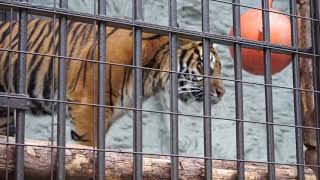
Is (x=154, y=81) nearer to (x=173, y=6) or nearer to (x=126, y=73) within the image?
(x=126, y=73)

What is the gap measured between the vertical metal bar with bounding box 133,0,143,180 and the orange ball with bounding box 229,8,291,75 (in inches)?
23.0

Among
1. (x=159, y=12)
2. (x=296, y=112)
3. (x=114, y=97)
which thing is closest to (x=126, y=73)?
(x=114, y=97)

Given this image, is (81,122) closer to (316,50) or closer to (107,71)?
(107,71)

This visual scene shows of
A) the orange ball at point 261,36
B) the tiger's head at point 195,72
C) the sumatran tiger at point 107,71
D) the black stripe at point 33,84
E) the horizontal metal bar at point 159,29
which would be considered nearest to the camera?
the horizontal metal bar at point 159,29

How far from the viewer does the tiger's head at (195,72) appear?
14.0 ft

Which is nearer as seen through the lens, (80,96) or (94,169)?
(94,169)

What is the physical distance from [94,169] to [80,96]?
1.52 meters

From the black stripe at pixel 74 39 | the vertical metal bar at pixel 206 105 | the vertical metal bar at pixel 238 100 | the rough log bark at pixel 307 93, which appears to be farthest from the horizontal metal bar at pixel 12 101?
the black stripe at pixel 74 39

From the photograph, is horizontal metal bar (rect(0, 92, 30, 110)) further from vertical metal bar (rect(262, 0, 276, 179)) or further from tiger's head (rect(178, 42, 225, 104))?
tiger's head (rect(178, 42, 225, 104))

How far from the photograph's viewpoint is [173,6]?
3188 mm

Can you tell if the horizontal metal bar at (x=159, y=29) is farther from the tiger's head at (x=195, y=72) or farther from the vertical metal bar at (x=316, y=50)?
the tiger's head at (x=195, y=72)

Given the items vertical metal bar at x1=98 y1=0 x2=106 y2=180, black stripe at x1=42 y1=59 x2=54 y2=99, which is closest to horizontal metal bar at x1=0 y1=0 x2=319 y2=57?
vertical metal bar at x1=98 y1=0 x2=106 y2=180

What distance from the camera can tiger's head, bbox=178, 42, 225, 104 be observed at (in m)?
4.28

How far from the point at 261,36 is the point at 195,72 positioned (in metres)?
1.10
